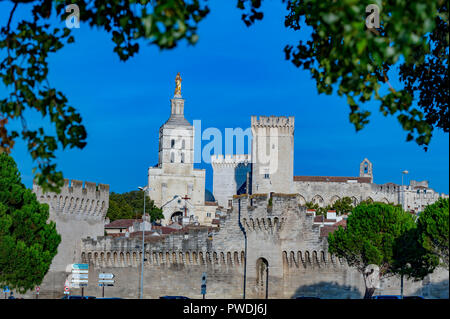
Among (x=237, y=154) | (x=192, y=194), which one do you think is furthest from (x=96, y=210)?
(x=237, y=154)

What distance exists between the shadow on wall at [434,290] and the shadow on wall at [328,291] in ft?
12.4

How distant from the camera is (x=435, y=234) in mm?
42719

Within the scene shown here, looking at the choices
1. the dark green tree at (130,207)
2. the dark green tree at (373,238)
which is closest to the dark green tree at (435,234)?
the dark green tree at (373,238)

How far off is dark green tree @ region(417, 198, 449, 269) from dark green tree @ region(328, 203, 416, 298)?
3421 mm

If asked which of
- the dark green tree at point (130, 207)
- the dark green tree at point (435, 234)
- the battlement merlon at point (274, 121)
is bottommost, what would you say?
the dark green tree at point (435, 234)

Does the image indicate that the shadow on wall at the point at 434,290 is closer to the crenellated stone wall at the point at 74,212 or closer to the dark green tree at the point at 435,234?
the dark green tree at the point at 435,234

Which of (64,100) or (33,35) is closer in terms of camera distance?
(64,100)

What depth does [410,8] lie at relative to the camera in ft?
31.8

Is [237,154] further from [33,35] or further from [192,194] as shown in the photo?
[33,35]

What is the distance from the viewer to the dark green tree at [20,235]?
48750 mm

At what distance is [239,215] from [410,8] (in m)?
44.3

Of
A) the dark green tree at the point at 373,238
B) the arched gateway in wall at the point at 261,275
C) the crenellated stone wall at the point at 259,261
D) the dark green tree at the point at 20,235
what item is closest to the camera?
the dark green tree at the point at 373,238

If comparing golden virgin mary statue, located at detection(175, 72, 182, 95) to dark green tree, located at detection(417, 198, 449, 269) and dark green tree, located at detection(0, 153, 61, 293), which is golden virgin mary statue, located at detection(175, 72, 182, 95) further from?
dark green tree, located at detection(417, 198, 449, 269)

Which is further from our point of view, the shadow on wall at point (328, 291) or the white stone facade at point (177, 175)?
the white stone facade at point (177, 175)
